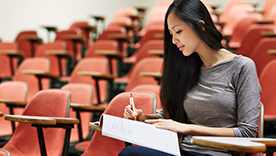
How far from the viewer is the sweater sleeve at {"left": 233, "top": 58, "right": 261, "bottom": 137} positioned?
77 cm

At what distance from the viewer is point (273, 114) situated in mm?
1584

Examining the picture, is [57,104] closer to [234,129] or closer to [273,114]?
[234,129]

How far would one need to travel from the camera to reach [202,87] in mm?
910

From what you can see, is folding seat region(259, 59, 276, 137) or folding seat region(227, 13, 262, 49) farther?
folding seat region(227, 13, 262, 49)

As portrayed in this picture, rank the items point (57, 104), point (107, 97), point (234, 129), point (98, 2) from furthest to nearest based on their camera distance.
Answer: point (98, 2)
point (107, 97)
point (57, 104)
point (234, 129)

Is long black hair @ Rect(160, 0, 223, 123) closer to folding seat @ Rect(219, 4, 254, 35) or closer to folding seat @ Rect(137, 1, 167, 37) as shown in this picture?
folding seat @ Rect(137, 1, 167, 37)

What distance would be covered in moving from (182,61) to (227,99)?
9.2 inches

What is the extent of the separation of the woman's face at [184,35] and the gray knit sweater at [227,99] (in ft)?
0.29

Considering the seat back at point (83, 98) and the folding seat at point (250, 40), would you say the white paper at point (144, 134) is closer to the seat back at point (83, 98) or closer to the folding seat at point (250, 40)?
the seat back at point (83, 98)

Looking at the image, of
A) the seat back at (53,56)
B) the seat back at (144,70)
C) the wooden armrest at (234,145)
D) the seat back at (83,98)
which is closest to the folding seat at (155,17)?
the seat back at (53,56)

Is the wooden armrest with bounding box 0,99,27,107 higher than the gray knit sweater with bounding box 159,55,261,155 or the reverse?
the reverse

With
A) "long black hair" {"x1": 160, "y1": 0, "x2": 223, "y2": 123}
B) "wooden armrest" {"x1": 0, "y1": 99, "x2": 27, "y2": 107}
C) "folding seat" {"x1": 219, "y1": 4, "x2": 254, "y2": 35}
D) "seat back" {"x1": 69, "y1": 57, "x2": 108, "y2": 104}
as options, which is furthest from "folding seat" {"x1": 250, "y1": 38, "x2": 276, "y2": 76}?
"folding seat" {"x1": 219, "y1": 4, "x2": 254, "y2": 35}

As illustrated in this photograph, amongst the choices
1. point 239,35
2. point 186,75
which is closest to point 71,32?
point 239,35

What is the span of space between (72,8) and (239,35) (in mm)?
2969
